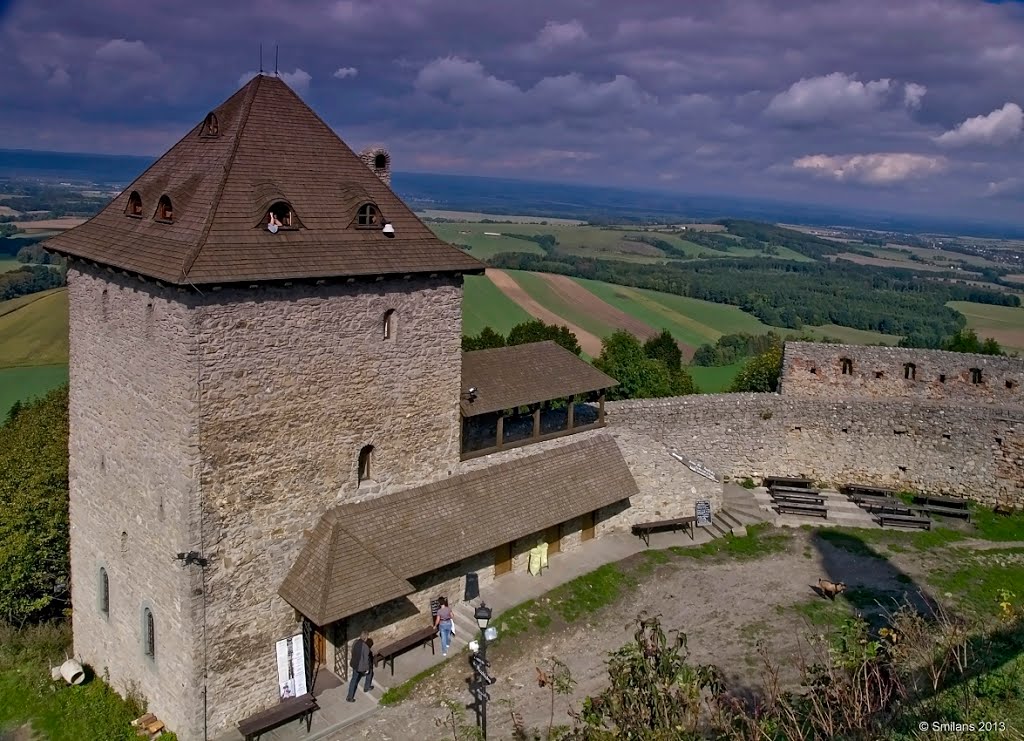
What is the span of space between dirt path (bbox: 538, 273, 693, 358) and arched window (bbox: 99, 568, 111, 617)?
134 ft

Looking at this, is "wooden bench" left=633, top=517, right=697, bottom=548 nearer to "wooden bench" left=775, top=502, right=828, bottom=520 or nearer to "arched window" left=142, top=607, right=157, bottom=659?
"wooden bench" left=775, top=502, right=828, bottom=520

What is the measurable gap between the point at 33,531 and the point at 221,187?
11.5m

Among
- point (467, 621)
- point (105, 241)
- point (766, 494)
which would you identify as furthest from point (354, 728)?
point (766, 494)

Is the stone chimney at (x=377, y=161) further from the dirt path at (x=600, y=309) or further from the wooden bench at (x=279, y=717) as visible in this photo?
the dirt path at (x=600, y=309)

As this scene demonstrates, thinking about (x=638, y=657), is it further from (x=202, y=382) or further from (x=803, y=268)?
(x=803, y=268)

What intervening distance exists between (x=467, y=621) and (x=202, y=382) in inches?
287

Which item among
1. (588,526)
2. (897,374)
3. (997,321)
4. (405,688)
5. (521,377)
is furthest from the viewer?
(997,321)

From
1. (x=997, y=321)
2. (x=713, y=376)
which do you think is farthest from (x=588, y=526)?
(x=997, y=321)

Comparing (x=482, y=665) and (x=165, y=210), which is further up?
(x=165, y=210)

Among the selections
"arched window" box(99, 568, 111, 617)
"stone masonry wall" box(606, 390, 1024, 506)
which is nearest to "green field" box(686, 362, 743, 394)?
"stone masonry wall" box(606, 390, 1024, 506)

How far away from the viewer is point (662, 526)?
20.0 m

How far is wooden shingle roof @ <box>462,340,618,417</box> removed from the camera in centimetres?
1700

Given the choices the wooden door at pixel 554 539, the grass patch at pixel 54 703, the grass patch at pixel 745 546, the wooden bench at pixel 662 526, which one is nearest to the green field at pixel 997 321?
the grass patch at pixel 745 546

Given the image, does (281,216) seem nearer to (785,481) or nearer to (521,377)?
(521,377)
